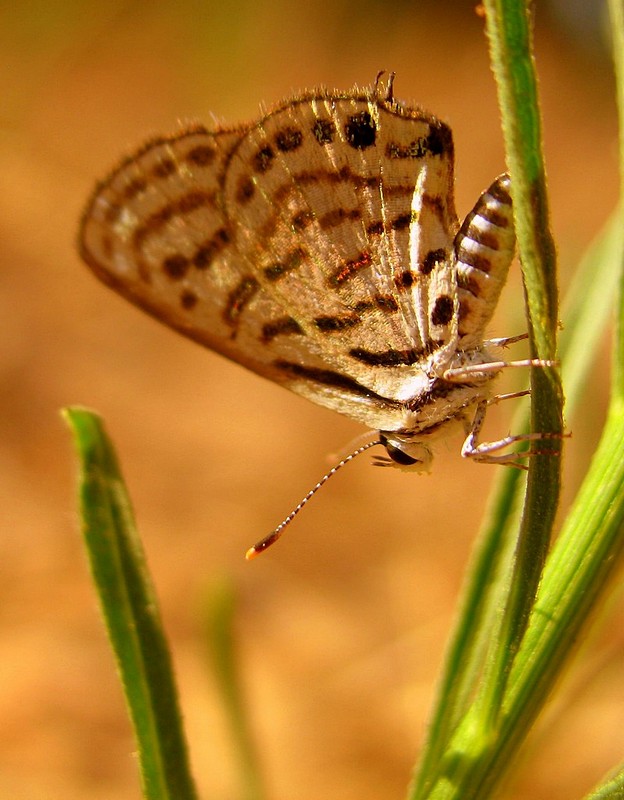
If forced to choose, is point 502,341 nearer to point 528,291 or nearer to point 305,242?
point 305,242

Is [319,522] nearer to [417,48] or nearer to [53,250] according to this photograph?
[53,250]

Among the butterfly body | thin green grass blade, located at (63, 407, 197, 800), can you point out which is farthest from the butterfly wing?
thin green grass blade, located at (63, 407, 197, 800)

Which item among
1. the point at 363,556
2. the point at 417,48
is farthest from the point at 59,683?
the point at 417,48

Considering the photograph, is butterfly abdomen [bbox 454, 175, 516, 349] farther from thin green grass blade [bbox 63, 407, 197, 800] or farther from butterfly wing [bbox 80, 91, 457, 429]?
thin green grass blade [bbox 63, 407, 197, 800]

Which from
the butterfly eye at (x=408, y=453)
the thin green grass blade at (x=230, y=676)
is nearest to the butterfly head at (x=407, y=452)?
the butterfly eye at (x=408, y=453)

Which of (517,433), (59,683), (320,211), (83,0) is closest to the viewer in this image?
(517,433)

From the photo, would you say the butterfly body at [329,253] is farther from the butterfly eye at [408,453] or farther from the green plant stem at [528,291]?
the green plant stem at [528,291]

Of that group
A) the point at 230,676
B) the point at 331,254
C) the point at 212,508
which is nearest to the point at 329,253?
the point at 331,254
